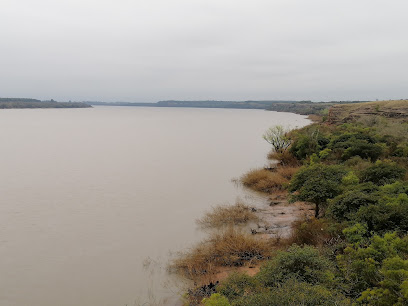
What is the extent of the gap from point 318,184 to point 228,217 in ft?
13.4

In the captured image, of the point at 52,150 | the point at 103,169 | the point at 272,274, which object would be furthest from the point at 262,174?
the point at 52,150

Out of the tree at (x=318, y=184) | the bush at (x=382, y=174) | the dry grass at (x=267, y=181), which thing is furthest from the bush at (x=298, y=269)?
the dry grass at (x=267, y=181)

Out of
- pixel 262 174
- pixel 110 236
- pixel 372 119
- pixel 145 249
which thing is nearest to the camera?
pixel 145 249

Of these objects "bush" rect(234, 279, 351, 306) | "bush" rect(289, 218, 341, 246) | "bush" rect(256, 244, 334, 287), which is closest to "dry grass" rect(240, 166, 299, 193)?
"bush" rect(289, 218, 341, 246)

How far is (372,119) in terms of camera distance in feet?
137

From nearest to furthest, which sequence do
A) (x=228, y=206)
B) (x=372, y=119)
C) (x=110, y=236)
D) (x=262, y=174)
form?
(x=110, y=236), (x=228, y=206), (x=262, y=174), (x=372, y=119)

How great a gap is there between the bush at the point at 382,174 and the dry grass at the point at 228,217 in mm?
5093

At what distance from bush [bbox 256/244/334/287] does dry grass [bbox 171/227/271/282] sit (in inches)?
107

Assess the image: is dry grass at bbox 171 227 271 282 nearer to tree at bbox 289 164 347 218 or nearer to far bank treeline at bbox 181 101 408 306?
far bank treeline at bbox 181 101 408 306

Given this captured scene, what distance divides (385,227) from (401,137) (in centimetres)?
2068

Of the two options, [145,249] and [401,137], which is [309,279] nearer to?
[145,249]

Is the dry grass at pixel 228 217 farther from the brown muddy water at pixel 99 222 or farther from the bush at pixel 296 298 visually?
the bush at pixel 296 298

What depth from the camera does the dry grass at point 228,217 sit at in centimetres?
1343

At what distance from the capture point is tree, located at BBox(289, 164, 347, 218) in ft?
39.0
